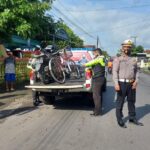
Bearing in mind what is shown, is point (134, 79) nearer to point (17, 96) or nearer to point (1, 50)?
point (17, 96)

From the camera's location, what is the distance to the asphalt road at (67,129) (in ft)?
25.6

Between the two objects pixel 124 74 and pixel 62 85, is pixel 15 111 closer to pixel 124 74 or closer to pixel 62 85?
pixel 62 85

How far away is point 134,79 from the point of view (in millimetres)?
9648

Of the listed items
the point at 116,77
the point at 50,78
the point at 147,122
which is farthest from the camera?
the point at 50,78

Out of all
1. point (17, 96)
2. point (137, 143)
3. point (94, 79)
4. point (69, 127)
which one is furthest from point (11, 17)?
point (137, 143)

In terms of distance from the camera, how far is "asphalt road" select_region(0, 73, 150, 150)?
7805 millimetres

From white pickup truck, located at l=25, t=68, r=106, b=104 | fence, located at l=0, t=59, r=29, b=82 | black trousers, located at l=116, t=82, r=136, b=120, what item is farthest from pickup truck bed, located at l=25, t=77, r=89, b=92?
fence, located at l=0, t=59, r=29, b=82

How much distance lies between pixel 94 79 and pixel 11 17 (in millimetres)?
6754

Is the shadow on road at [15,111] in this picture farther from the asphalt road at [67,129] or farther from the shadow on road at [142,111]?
the shadow on road at [142,111]

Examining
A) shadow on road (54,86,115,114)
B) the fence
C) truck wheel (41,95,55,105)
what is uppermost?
the fence

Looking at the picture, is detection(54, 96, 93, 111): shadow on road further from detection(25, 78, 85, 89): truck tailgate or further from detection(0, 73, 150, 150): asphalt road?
detection(25, 78, 85, 89): truck tailgate

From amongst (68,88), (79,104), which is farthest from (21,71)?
(68,88)

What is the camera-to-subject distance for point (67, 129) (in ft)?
31.0

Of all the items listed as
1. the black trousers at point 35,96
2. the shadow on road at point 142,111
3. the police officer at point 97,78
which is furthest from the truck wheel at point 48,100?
the shadow on road at point 142,111
